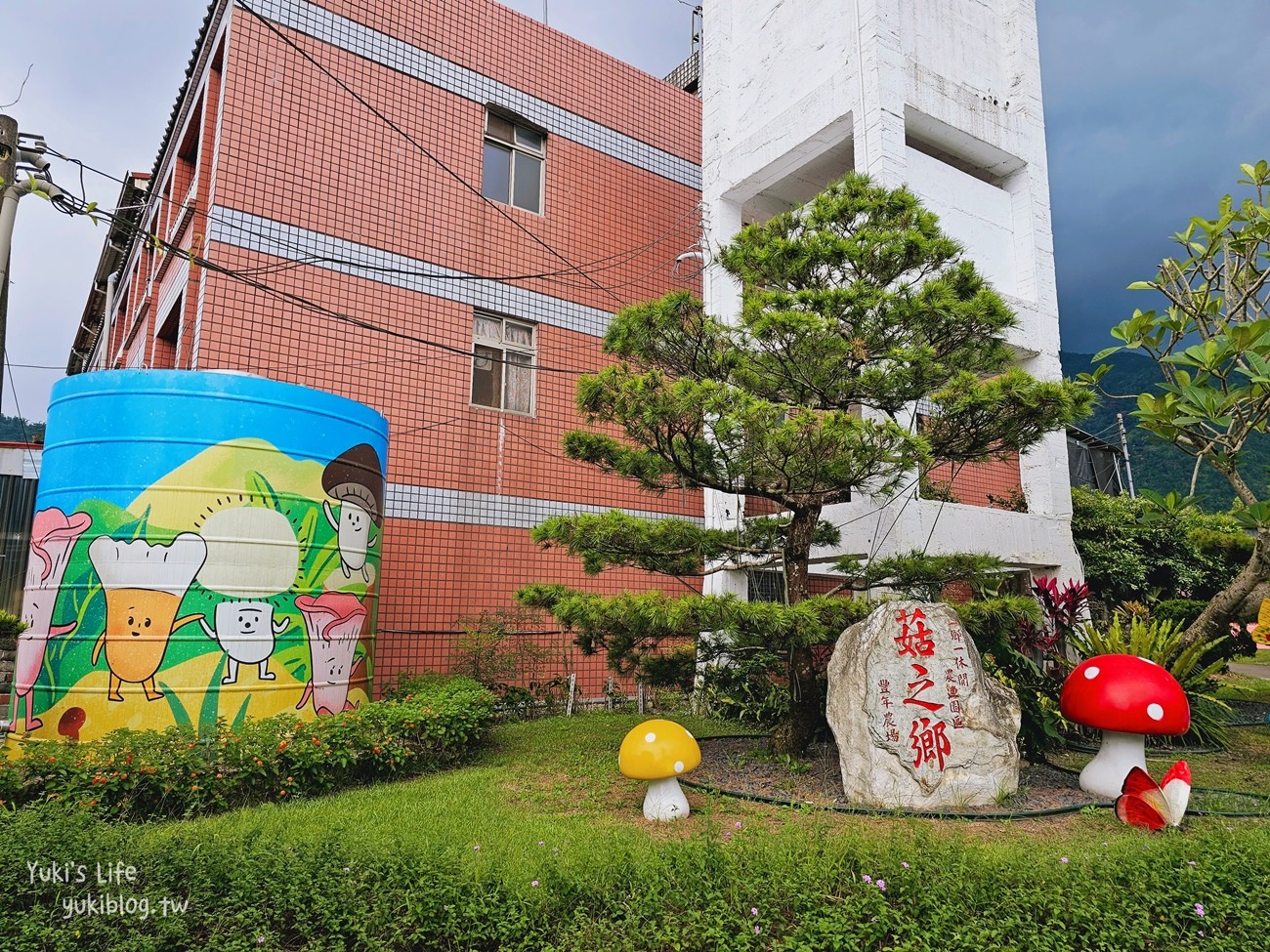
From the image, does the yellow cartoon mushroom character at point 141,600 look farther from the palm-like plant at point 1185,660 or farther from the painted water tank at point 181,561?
the palm-like plant at point 1185,660

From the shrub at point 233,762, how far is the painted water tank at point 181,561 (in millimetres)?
354

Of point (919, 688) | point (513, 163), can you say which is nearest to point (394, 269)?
point (513, 163)

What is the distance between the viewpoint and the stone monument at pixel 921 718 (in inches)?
182

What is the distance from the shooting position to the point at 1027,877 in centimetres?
322

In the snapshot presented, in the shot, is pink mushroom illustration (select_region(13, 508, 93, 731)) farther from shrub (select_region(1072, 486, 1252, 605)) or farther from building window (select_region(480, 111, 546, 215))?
shrub (select_region(1072, 486, 1252, 605))

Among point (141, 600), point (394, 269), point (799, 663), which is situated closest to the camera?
point (141, 600)

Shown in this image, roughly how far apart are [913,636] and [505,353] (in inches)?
238

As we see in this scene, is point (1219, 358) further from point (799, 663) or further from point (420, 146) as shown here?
point (420, 146)

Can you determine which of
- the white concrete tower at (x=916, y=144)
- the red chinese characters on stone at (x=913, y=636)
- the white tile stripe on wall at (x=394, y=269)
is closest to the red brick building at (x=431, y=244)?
the white tile stripe on wall at (x=394, y=269)

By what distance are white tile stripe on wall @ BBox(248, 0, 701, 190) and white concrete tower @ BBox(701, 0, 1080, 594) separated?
736 millimetres

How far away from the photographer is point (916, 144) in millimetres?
9727

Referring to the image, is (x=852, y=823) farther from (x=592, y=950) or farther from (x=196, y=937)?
(x=196, y=937)

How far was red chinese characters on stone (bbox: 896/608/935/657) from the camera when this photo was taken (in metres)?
4.79

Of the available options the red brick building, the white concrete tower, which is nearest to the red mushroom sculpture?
the white concrete tower
